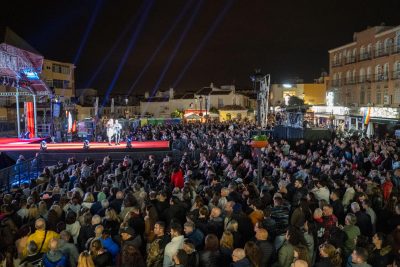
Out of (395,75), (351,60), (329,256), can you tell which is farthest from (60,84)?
(329,256)

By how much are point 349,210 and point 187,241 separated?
12.1 feet

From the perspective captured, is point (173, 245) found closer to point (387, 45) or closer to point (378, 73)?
point (387, 45)

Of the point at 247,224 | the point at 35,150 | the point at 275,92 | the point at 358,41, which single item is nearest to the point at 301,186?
the point at 247,224

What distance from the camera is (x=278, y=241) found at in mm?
5809

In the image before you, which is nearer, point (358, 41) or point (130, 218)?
point (130, 218)

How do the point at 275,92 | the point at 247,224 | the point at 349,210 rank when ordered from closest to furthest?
the point at 247,224 < the point at 349,210 < the point at 275,92

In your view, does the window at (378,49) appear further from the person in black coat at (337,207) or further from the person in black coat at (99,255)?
the person in black coat at (99,255)

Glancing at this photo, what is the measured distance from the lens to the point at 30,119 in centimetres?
2461

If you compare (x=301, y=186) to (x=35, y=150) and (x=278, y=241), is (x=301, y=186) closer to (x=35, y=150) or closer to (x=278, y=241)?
(x=278, y=241)

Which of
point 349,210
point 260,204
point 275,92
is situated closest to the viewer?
point 260,204

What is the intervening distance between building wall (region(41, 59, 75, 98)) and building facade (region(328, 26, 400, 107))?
33.0 metres

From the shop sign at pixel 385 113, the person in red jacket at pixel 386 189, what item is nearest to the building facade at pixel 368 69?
the shop sign at pixel 385 113

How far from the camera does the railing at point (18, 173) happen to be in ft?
45.5

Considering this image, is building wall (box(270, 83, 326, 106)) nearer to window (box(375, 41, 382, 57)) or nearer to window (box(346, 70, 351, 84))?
window (box(346, 70, 351, 84))
